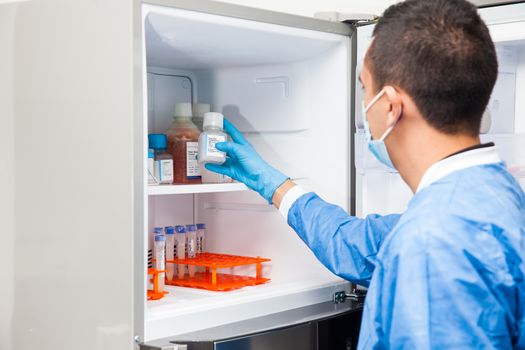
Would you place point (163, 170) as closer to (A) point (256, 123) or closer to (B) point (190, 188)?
(B) point (190, 188)

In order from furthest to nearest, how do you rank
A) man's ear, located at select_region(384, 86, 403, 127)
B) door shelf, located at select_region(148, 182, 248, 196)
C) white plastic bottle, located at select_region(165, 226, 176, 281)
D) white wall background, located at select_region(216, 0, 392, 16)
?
1. white wall background, located at select_region(216, 0, 392, 16)
2. white plastic bottle, located at select_region(165, 226, 176, 281)
3. door shelf, located at select_region(148, 182, 248, 196)
4. man's ear, located at select_region(384, 86, 403, 127)

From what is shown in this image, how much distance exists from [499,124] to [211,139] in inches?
25.3

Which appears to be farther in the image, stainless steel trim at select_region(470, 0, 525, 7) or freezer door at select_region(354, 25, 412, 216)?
freezer door at select_region(354, 25, 412, 216)

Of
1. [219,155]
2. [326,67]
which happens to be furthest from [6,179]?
[326,67]

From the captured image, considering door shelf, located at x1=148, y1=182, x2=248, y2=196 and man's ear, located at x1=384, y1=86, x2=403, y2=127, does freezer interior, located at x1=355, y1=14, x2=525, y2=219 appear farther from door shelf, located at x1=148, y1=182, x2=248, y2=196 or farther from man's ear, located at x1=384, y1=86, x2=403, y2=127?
man's ear, located at x1=384, y1=86, x2=403, y2=127

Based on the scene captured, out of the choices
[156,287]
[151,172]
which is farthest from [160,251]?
[151,172]

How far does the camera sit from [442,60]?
1.11m

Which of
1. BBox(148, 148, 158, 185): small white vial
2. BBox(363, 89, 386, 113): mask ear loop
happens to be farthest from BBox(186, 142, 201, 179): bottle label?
BBox(363, 89, 386, 113): mask ear loop

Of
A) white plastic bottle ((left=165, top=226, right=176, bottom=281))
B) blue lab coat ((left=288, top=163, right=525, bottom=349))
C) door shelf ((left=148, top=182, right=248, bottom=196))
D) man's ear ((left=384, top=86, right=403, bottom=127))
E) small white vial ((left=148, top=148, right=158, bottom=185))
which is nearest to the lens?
blue lab coat ((left=288, top=163, right=525, bottom=349))

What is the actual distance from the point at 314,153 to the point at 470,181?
75 cm

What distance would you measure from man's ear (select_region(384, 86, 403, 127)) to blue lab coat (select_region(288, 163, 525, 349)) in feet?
0.43

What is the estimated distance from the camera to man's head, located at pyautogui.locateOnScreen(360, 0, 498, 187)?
1119 mm

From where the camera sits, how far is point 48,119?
5.28ft

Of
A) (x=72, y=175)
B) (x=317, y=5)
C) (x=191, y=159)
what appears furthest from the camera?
(x=317, y=5)
